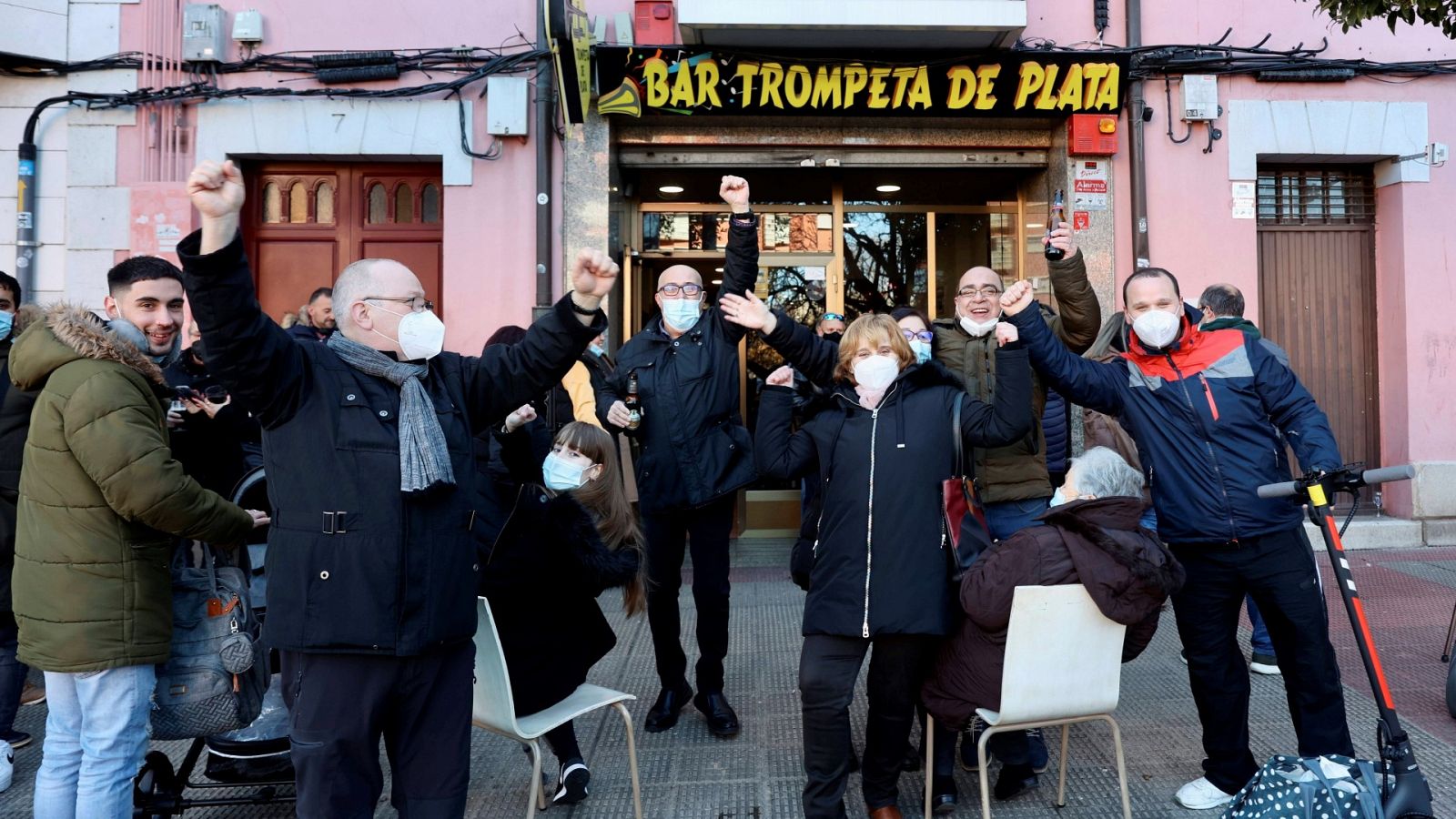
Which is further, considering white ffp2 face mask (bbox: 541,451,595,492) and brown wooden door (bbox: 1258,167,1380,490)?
brown wooden door (bbox: 1258,167,1380,490)

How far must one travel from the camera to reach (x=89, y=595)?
2.88 metres

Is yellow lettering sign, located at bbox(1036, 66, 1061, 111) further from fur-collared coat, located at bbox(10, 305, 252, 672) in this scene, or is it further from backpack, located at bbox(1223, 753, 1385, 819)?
fur-collared coat, located at bbox(10, 305, 252, 672)

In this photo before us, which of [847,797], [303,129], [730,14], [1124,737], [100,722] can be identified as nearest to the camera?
[100,722]

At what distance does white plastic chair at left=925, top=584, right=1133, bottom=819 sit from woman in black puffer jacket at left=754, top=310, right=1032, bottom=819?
0.88ft

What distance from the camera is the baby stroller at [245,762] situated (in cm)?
328

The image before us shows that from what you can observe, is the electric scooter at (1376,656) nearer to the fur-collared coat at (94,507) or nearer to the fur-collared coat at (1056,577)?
the fur-collared coat at (1056,577)

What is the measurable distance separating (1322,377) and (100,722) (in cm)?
878

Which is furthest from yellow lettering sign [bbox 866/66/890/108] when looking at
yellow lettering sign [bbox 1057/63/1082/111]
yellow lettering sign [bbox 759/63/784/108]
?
yellow lettering sign [bbox 1057/63/1082/111]

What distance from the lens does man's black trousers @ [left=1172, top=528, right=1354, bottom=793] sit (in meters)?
3.34

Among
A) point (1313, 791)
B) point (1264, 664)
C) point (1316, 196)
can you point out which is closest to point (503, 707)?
point (1313, 791)

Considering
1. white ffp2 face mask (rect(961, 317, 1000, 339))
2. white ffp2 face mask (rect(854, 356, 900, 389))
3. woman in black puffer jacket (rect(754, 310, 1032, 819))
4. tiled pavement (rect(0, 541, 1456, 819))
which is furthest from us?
white ffp2 face mask (rect(961, 317, 1000, 339))

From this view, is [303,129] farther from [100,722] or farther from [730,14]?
[100,722]

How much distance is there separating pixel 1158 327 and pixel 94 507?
361 centimetres

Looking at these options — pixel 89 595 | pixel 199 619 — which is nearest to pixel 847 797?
Answer: pixel 199 619
